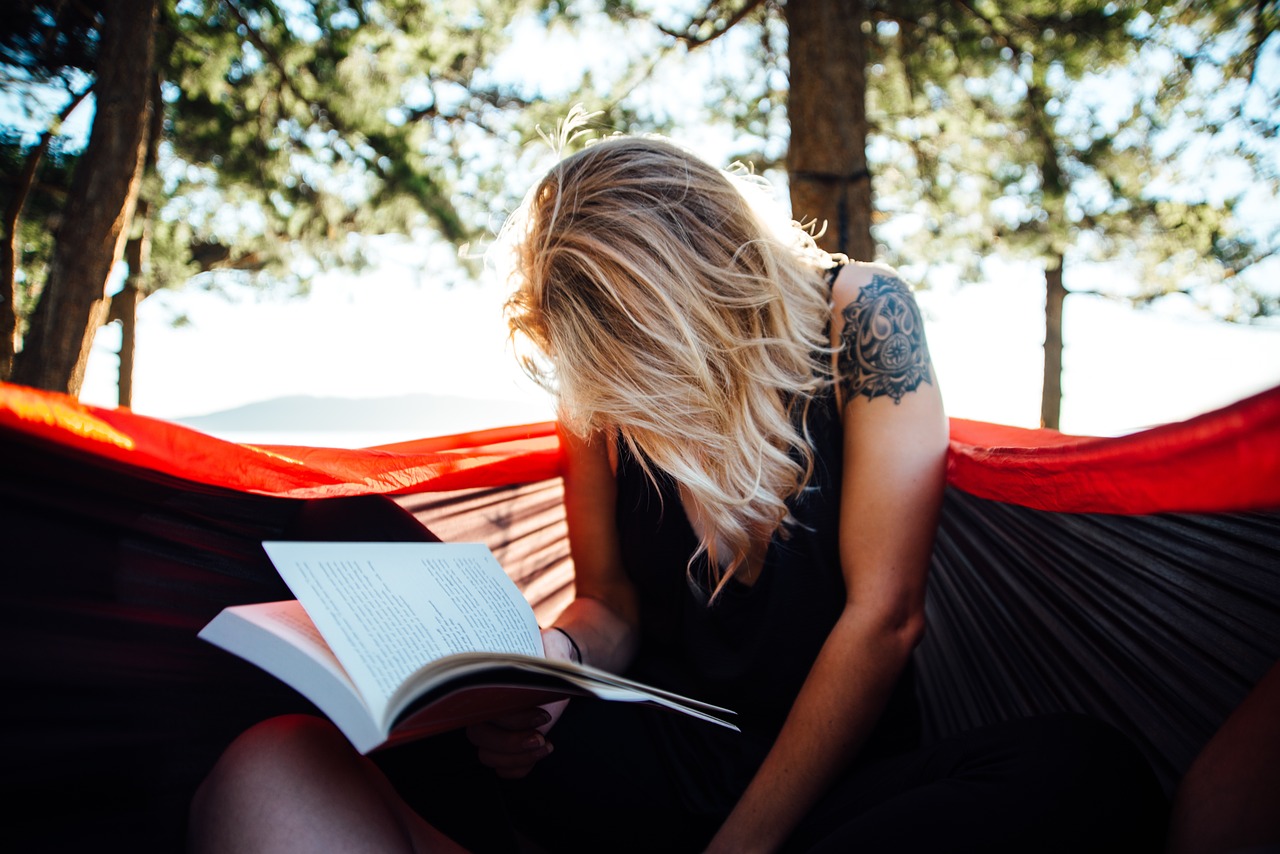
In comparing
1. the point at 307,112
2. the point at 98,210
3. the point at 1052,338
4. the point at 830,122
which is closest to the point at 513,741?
the point at 830,122

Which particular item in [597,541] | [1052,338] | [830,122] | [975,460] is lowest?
[597,541]

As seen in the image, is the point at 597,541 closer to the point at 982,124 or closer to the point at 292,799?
the point at 292,799

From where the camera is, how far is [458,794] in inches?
35.5

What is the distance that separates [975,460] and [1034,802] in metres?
0.47

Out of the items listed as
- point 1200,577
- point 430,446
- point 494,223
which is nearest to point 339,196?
point 494,223

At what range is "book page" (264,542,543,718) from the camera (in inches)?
26.0

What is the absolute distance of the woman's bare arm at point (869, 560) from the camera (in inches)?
35.9

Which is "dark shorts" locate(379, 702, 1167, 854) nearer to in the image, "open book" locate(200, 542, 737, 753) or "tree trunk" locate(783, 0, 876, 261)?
"open book" locate(200, 542, 737, 753)

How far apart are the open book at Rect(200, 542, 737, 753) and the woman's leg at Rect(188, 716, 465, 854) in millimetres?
103

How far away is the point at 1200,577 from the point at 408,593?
0.85 m

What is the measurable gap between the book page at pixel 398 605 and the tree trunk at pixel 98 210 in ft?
8.46

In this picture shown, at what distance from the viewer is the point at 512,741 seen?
34.7 inches

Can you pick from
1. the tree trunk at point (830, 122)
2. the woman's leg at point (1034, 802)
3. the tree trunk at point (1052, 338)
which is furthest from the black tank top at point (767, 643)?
the tree trunk at point (1052, 338)

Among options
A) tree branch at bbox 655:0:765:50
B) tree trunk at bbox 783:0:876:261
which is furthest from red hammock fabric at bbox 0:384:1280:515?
tree branch at bbox 655:0:765:50
